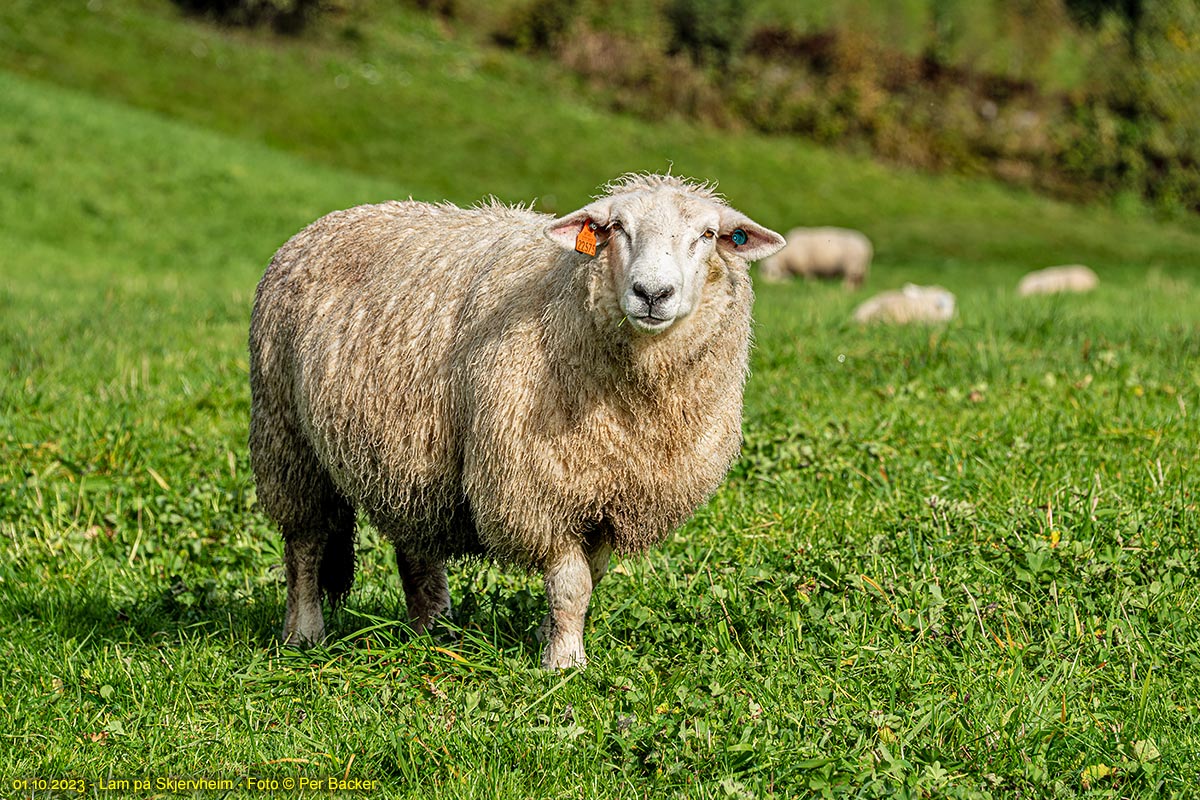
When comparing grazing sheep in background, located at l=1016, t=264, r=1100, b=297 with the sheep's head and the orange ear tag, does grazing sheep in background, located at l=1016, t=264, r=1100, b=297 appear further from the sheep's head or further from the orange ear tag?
the orange ear tag

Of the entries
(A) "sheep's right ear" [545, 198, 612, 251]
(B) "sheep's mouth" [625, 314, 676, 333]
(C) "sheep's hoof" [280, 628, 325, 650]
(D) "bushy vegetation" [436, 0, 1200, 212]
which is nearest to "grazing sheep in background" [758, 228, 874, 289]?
(D) "bushy vegetation" [436, 0, 1200, 212]

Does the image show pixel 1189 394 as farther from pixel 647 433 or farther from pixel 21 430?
pixel 21 430

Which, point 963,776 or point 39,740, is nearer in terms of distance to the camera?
point 963,776

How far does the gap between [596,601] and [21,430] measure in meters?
3.77

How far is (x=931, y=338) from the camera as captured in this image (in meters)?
8.09

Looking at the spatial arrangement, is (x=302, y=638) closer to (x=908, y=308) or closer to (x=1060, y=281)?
(x=908, y=308)

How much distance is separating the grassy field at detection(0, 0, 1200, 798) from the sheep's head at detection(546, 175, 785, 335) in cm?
119

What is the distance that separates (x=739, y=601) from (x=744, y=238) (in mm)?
1329

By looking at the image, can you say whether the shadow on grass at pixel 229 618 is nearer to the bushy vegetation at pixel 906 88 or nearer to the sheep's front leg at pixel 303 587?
the sheep's front leg at pixel 303 587

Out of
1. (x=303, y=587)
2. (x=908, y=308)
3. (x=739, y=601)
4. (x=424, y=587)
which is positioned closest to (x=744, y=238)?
(x=739, y=601)

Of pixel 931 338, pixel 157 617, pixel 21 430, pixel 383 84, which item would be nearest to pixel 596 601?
pixel 157 617

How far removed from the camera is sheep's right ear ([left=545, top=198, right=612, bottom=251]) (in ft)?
12.9

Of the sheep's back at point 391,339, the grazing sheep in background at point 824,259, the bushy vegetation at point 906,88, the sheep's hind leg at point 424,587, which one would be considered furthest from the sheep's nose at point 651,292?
the bushy vegetation at point 906,88

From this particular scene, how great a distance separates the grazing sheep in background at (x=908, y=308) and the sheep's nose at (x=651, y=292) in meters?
6.56
